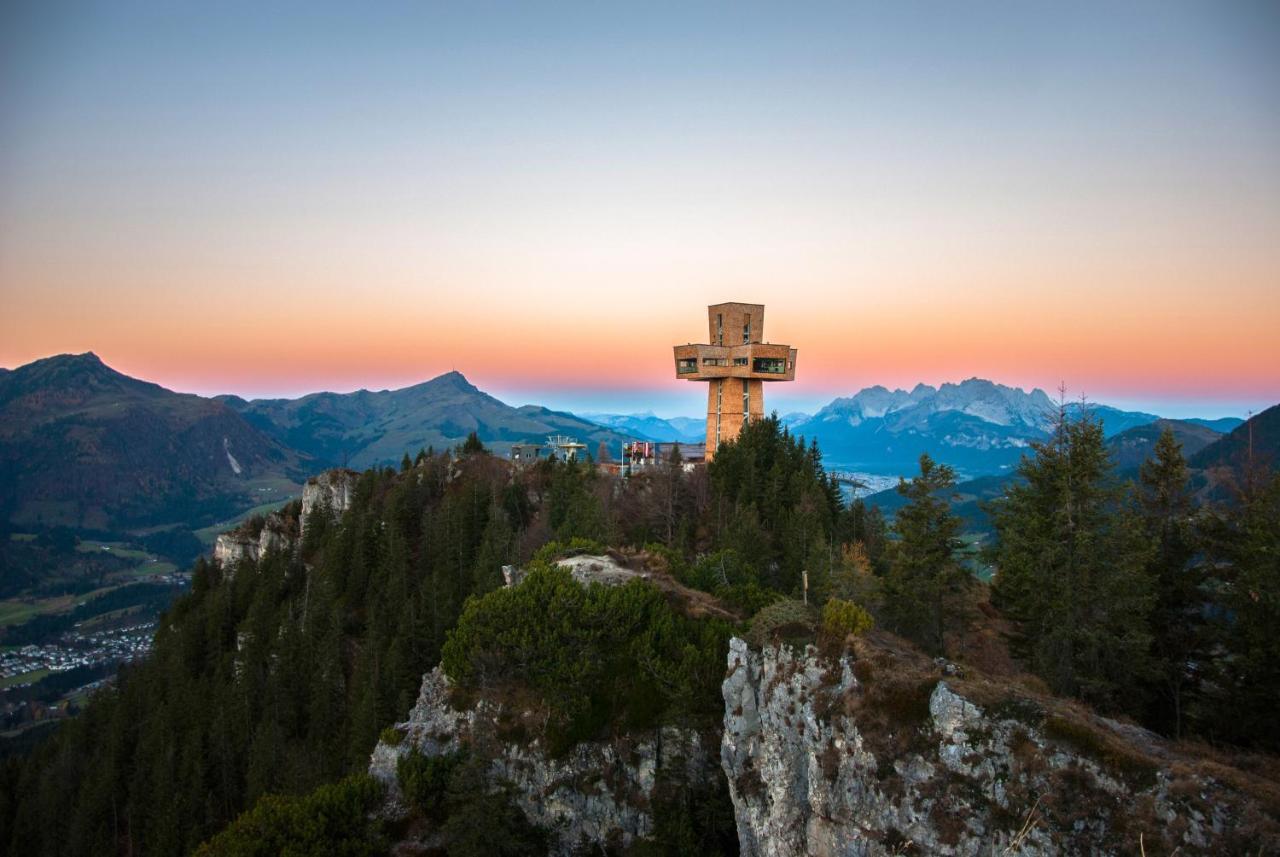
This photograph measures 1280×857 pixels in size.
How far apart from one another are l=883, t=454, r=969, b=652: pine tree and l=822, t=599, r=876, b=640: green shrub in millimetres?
10324

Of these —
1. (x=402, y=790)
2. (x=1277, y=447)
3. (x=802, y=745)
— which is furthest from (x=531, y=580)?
(x=1277, y=447)

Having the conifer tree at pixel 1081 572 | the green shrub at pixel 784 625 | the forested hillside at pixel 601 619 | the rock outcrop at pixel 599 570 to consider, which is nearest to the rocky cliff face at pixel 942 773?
the green shrub at pixel 784 625

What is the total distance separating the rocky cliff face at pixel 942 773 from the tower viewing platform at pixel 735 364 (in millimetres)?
43760

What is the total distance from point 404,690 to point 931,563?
36.4 meters

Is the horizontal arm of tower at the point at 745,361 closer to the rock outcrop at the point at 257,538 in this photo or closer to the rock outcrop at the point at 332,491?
the rock outcrop at the point at 332,491

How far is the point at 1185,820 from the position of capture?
13.5 m

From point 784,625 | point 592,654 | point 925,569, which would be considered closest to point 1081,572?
point 925,569

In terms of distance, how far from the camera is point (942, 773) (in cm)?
1652

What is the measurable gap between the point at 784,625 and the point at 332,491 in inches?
2936

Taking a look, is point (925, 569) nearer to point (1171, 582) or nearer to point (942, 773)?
point (1171, 582)

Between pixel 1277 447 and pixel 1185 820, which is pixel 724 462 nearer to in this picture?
pixel 1185 820

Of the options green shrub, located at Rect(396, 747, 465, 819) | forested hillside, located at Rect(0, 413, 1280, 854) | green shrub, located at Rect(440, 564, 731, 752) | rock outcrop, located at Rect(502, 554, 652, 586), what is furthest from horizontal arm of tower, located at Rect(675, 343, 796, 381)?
green shrub, located at Rect(396, 747, 465, 819)

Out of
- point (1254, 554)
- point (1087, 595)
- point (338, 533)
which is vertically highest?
point (1254, 554)

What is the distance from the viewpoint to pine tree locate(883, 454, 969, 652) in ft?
98.1
